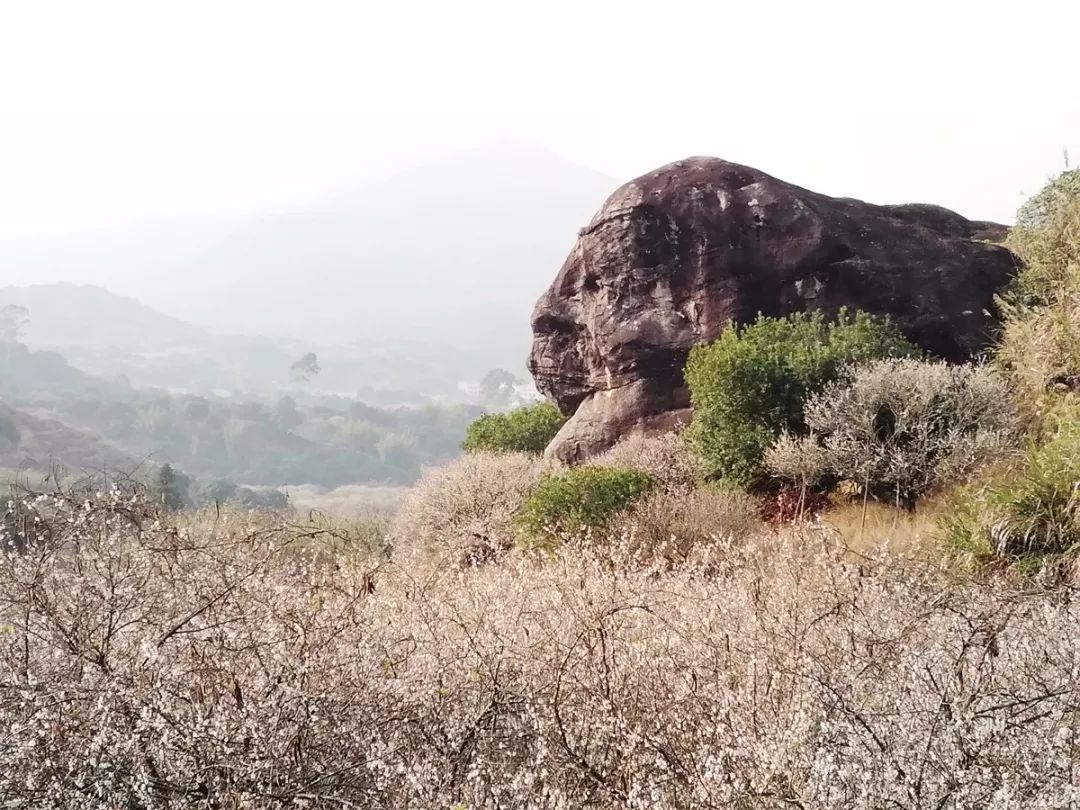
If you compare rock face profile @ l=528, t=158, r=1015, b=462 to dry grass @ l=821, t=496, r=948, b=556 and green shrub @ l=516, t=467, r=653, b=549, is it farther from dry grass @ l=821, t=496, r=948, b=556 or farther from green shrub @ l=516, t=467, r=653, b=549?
dry grass @ l=821, t=496, r=948, b=556

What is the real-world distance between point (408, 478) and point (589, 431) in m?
105

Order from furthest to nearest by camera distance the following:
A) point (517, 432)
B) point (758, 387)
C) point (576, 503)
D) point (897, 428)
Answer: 1. point (517, 432)
2. point (758, 387)
3. point (576, 503)
4. point (897, 428)

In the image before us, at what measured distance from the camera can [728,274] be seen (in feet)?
46.3

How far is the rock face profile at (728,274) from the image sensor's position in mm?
13688

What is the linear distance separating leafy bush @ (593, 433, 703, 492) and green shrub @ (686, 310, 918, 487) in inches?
21.2

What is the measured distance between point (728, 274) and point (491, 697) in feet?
38.5

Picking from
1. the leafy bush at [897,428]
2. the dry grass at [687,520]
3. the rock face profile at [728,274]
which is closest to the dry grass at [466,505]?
the rock face profile at [728,274]

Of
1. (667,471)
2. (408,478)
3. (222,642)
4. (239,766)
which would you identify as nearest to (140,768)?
(239,766)

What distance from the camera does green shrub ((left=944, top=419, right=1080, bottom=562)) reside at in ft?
21.1

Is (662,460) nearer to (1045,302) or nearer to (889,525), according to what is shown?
(889,525)

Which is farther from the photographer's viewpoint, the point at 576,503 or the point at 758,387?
the point at 758,387

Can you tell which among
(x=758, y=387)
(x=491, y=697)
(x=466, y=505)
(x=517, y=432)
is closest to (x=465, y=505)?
(x=466, y=505)

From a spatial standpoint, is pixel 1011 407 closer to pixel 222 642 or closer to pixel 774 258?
pixel 774 258

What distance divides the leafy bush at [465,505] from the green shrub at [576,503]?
3.78 ft
